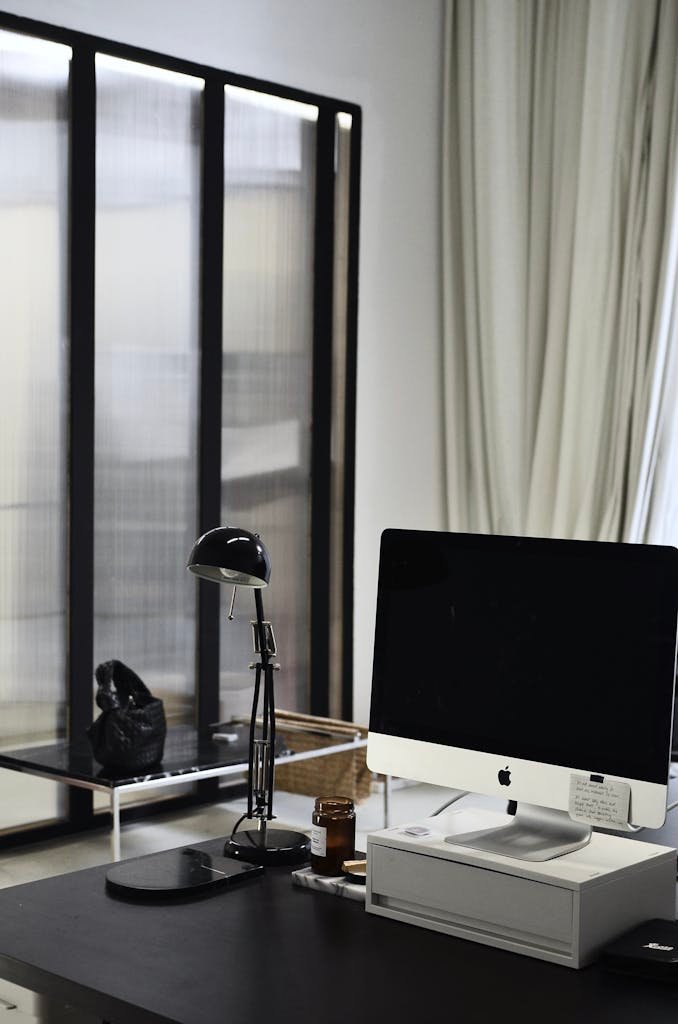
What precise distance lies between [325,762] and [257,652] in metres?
2.72

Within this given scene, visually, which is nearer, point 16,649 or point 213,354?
point 16,649

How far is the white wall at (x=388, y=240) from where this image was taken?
16.4 feet

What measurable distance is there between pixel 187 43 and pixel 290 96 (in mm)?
505

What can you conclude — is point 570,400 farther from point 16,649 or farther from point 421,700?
point 421,700

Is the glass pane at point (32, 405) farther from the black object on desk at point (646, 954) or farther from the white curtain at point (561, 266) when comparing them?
the black object on desk at point (646, 954)

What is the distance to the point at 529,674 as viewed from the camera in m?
1.68

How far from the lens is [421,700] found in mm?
1790

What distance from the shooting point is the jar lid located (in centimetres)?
187

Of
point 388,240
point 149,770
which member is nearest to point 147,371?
point 388,240

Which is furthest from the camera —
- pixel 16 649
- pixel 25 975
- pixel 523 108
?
pixel 523 108

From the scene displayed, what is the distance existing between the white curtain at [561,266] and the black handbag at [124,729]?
1884mm

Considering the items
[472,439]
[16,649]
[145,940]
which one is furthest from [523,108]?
[145,940]

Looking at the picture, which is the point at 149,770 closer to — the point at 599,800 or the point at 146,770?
the point at 146,770

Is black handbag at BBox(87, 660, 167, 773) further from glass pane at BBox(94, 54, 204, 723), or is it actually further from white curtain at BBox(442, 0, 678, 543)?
white curtain at BBox(442, 0, 678, 543)
